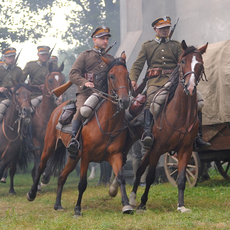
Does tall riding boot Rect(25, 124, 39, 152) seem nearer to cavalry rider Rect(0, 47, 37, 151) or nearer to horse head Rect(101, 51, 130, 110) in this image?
cavalry rider Rect(0, 47, 37, 151)

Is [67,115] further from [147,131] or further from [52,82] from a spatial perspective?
[52,82]

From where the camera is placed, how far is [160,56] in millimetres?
8047

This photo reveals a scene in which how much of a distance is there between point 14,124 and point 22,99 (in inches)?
27.8

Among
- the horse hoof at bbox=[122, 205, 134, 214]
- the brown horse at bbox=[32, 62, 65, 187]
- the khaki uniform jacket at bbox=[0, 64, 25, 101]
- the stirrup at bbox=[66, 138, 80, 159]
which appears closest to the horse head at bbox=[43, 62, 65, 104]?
the brown horse at bbox=[32, 62, 65, 187]

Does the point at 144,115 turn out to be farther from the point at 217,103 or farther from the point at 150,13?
the point at 150,13

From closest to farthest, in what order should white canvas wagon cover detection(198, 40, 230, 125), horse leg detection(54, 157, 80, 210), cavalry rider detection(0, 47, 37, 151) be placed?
horse leg detection(54, 157, 80, 210) < white canvas wagon cover detection(198, 40, 230, 125) < cavalry rider detection(0, 47, 37, 151)

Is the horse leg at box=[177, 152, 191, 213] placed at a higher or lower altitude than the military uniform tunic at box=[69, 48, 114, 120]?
lower

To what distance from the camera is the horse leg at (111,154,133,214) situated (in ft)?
A: 21.7

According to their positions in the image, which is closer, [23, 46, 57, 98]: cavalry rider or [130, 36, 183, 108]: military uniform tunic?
[130, 36, 183, 108]: military uniform tunic

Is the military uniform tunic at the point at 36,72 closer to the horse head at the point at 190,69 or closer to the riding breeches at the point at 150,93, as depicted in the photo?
the riding breeches at the point at 150,93

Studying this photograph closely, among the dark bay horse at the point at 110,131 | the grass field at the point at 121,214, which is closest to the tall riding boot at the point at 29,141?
the grass field at the point at 121,214

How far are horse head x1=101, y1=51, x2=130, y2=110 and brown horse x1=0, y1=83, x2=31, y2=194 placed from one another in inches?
174

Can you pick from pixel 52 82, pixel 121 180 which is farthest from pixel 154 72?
pixel 52 82

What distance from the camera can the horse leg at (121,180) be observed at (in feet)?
21.7
